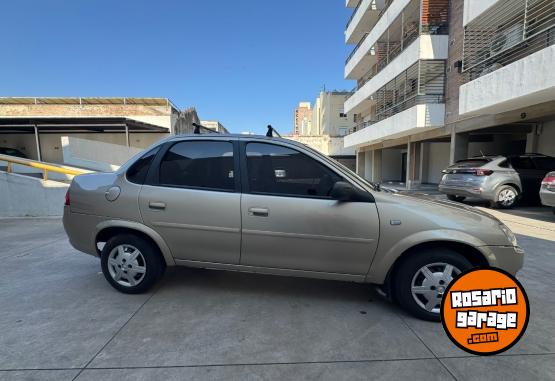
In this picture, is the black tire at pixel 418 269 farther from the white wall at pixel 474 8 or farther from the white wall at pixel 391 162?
the white wall at pixel 391 162

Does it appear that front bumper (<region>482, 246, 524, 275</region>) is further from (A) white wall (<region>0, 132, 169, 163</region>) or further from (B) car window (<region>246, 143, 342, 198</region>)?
(A) white wall (<region>0, 132, 169, 163</region>)

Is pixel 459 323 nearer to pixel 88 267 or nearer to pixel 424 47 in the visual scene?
pixel 88 267

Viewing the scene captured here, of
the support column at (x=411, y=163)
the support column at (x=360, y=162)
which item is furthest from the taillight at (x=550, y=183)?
the support column at (x=360, y=162)

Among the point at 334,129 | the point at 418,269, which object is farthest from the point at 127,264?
the point at 334,129

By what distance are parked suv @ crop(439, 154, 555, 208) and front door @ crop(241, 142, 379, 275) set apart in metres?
7.65

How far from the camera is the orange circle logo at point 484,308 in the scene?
187 cm

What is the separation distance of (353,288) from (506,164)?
8.09m

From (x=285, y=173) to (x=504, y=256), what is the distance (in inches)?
84.5

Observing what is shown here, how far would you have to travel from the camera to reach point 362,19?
70.8 ft

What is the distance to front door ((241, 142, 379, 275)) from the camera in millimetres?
2748

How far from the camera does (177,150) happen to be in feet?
10.6

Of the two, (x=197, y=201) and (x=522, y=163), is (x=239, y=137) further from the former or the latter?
(x=522, y=163)

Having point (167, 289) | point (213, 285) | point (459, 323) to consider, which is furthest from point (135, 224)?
point (459, 323)

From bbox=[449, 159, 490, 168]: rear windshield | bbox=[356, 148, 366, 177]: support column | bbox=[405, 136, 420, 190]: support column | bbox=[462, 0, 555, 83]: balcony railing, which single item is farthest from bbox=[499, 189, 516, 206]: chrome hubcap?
bbox=[356, 148, 366, 177]: support column
